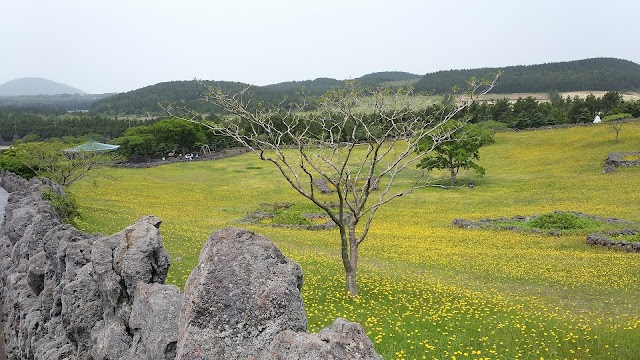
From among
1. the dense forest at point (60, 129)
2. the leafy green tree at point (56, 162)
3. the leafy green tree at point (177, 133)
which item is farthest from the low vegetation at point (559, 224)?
the dense forest at point (60, 129)

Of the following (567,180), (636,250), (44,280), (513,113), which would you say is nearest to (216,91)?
(44,280)

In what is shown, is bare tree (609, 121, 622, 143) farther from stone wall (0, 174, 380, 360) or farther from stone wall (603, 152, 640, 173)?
stone wall (0, 174, 380, 360)

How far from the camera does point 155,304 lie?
847 centimetres

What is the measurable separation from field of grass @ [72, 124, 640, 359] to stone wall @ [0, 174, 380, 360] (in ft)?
20.9

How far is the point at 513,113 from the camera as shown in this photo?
13762cm

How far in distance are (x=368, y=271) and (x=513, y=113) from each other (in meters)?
125

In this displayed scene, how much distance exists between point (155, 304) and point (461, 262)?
2201cm

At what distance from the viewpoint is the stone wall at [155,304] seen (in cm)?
668

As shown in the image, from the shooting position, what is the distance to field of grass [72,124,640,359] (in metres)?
14.8

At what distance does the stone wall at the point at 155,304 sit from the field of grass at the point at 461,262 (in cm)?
637

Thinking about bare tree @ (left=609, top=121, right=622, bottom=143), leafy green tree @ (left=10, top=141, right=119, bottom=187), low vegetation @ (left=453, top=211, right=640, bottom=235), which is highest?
leafy green tree @ (left=10, top=141, right=119, bottom=187)

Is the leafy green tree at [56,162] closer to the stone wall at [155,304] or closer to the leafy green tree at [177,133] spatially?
the stone wall at [155,304]

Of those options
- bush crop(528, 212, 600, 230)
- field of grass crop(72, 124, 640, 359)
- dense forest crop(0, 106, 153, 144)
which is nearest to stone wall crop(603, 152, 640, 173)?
field of grass crop(72, 124, 640, 359)

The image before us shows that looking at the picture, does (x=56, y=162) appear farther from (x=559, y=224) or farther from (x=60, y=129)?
(x=60, y=129)
